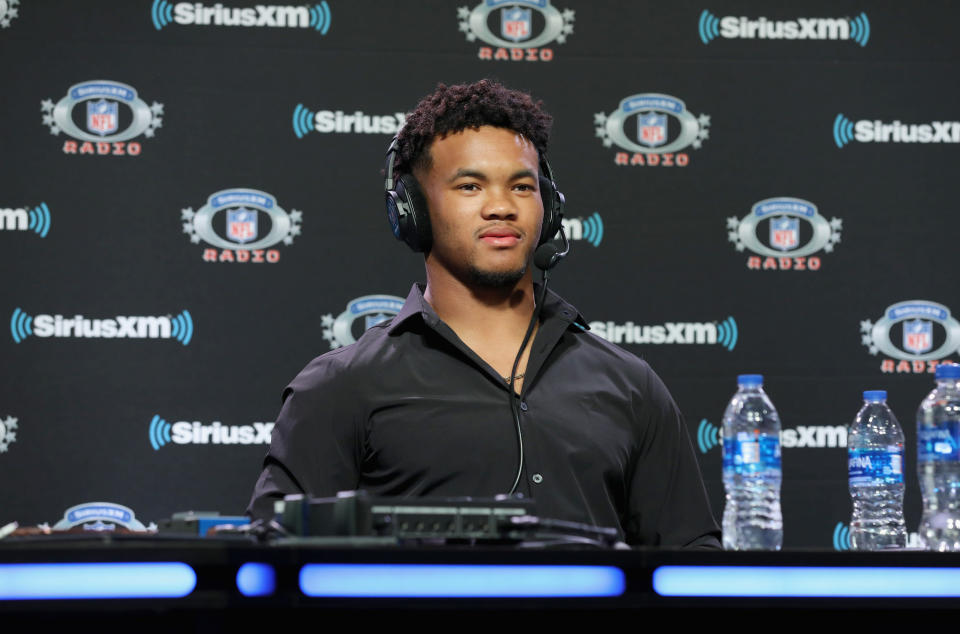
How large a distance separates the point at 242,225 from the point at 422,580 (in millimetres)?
2733

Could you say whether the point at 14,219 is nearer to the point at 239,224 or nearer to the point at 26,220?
the point at 26,220

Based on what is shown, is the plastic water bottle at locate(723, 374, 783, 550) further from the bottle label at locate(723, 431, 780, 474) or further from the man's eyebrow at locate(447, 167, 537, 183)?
the man's eyebrow at locate(447, 167, 537, 183)

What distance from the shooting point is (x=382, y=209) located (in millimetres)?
3896

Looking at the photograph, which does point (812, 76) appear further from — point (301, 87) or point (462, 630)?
point (462, 630)

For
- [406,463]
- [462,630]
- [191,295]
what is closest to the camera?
[462,630]

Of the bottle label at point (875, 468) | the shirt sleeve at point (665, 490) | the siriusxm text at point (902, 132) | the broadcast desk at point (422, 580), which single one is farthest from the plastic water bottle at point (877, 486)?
the siriusxm text at point (902, 132)

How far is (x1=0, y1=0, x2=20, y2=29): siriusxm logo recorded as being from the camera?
3.85m

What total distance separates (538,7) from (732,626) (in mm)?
3025

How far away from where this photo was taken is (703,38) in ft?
13.2

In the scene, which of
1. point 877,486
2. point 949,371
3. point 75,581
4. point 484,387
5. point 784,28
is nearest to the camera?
point 75,581

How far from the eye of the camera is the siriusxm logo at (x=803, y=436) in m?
3.87

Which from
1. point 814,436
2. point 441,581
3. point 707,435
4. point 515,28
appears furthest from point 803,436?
point 441,581

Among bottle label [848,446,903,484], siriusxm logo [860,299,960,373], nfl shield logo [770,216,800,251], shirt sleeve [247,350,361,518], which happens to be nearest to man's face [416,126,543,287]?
shirt sleeve [247,350,361,518]

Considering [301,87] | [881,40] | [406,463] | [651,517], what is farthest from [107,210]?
[881,40]
